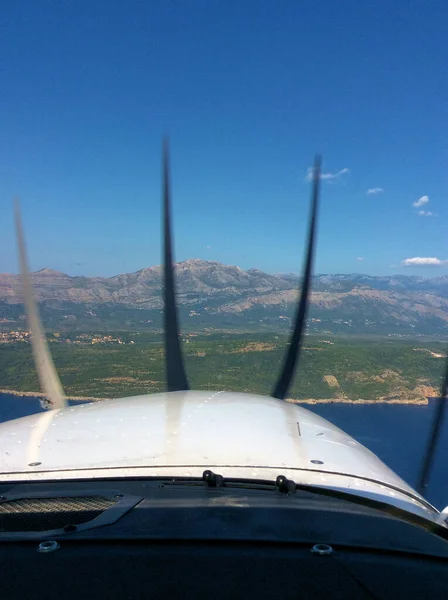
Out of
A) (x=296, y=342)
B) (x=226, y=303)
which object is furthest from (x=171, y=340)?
(x=226, y=303)

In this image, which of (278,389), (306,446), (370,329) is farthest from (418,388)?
(306,446)

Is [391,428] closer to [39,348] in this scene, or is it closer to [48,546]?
[39,348]

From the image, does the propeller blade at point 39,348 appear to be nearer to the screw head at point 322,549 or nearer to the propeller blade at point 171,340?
the propeller blade at point 171,340

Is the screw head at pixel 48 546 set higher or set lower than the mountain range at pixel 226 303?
higher

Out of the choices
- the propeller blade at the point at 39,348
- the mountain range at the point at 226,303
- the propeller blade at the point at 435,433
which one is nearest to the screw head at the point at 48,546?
the propeller blade at the point at 39,348

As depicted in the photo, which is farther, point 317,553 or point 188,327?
point 188,327

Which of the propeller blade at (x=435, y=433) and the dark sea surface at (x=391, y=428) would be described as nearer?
the propeller blade at (x=435, y=433)

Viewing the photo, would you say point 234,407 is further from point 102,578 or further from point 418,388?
point 418,388
